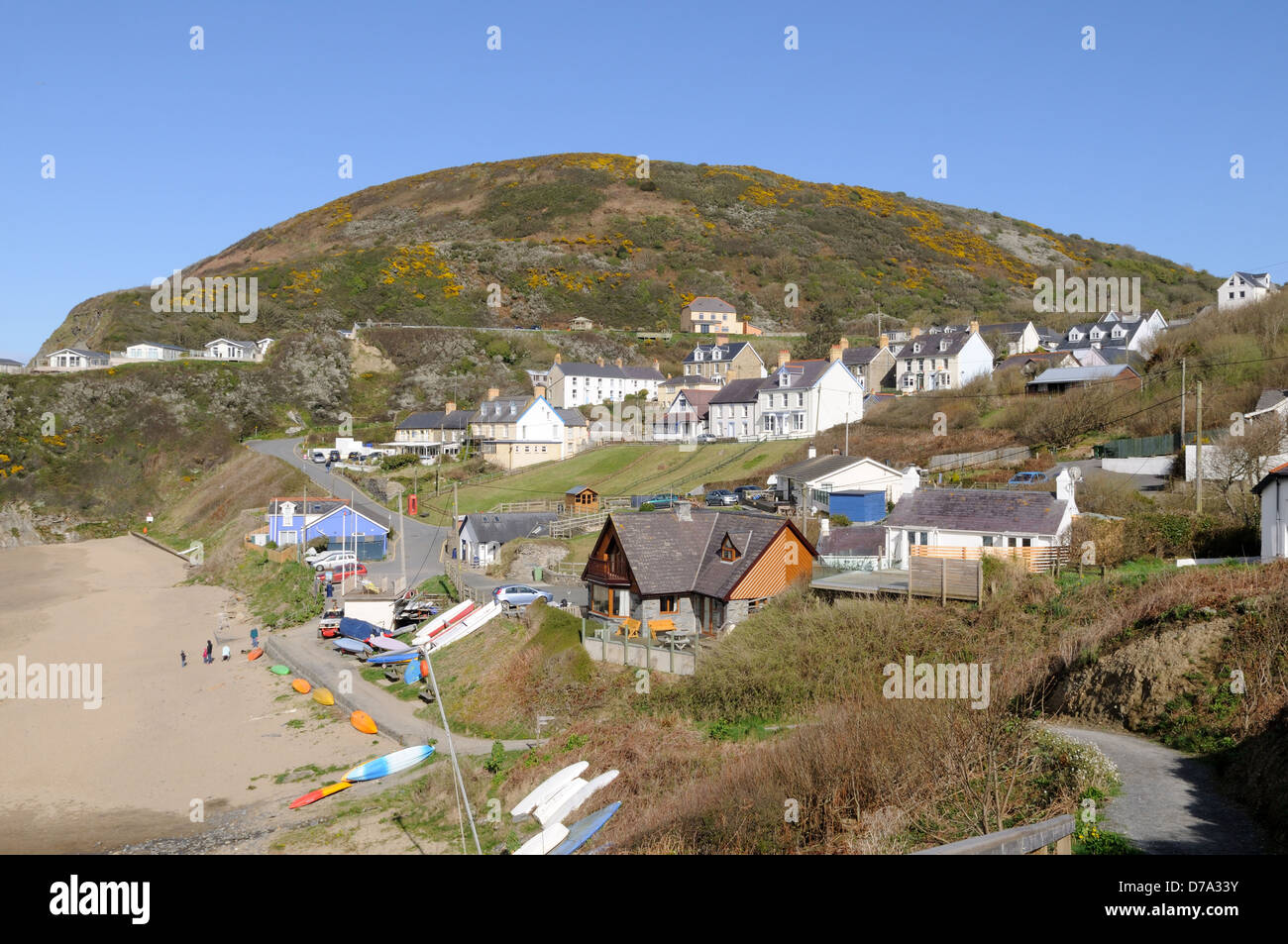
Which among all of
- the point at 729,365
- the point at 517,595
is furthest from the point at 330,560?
the point at 729,365

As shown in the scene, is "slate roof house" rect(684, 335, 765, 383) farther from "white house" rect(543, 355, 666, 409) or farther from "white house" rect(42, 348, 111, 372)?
"white house" rect(42, 348, 111, 372)

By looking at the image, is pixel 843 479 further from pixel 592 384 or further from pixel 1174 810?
pixel 592 384

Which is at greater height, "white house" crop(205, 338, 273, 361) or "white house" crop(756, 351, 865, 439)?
"white house" crop(205, 338, 273, 361)

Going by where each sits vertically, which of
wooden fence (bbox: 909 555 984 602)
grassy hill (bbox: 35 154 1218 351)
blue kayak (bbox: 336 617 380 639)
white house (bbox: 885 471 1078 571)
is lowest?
blue kayak (bbox: 336 617 380 639)

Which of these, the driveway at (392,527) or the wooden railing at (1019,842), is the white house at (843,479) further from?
the wooden railing at (1019,842)

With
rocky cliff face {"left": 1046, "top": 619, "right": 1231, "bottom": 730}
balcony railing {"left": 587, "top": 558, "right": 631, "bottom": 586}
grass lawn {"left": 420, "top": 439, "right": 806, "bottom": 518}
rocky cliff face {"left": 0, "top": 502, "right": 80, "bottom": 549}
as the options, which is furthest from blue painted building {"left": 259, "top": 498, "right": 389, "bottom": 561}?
rocky cliff face {"left": 1046, "top": 619, "right": 1231, "bottom": 730}

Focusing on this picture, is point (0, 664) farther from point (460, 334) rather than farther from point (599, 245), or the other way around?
point (599, 245)

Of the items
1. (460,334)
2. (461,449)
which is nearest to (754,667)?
(461,449)

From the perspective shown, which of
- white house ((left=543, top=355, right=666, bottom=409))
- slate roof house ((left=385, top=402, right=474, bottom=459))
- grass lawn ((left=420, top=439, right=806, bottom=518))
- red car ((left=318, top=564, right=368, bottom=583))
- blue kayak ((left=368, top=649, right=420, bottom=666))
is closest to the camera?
blue kayak ((left=368, top=649, right=420, bottom=666))
